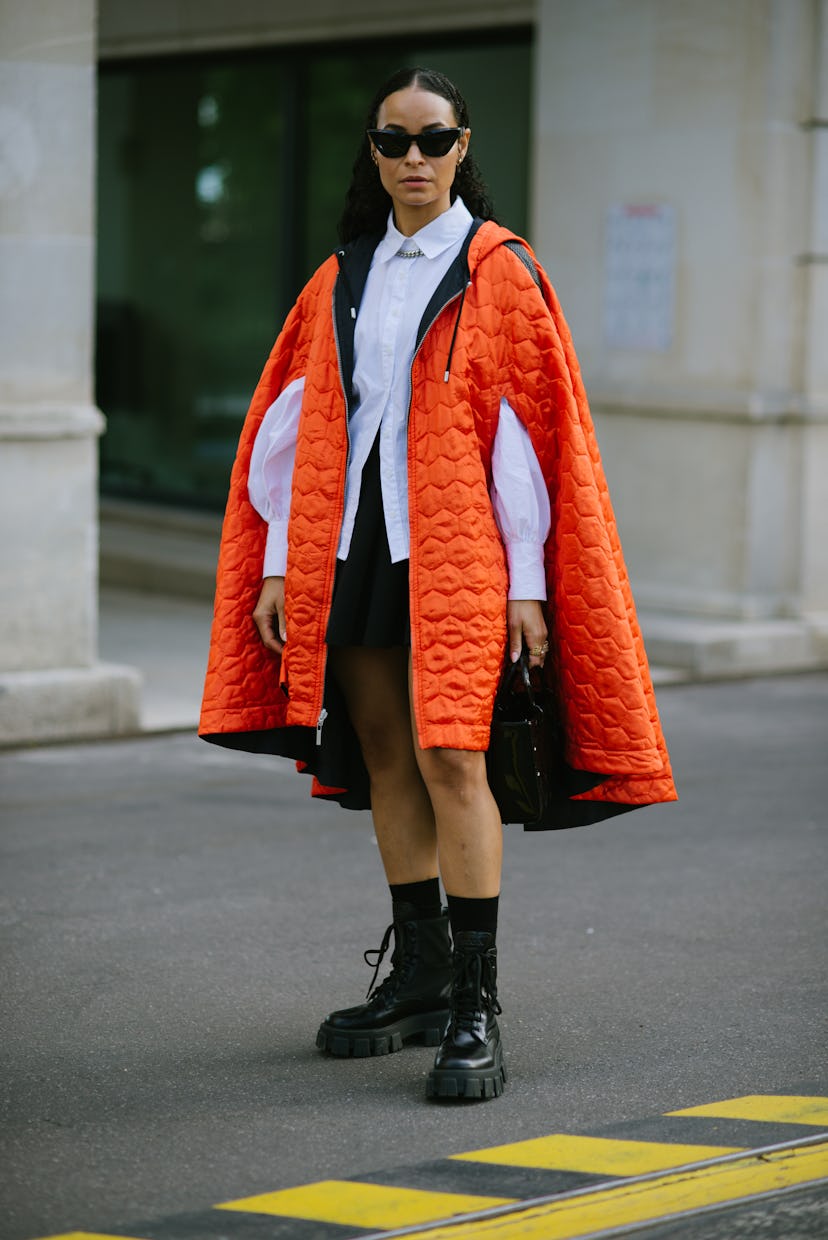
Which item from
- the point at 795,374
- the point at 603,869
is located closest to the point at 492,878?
the point at 603,869

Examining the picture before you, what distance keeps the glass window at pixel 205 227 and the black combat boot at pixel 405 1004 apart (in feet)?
26.7

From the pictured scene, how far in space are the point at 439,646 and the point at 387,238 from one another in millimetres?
865

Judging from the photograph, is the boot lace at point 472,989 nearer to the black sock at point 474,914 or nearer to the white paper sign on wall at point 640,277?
the black sock at point 474,914

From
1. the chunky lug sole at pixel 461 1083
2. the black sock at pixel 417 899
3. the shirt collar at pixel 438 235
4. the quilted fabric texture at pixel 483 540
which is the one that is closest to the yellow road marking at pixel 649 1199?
the chunky lug sole at pixel 461 1083

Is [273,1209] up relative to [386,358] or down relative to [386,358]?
down

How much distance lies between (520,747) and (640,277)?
255 inches

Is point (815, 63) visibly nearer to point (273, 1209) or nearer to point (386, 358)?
point (386, 358)

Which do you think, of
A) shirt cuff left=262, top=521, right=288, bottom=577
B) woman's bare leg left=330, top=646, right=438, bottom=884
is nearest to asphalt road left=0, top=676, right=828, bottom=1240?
woman's bare leg left=330, top=646, right=438, bottom=884

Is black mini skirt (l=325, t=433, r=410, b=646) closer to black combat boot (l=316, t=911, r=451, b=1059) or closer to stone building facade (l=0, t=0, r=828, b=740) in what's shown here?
black combat boot (l=316, t=911, r=451, b=1059)

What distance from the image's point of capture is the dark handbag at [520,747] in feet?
13.6

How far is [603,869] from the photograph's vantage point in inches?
245

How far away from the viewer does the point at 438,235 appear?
4.21 m

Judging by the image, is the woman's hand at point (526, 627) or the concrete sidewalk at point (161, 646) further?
the concrete sidewalk at point (161, 646)

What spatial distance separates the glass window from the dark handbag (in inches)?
321
